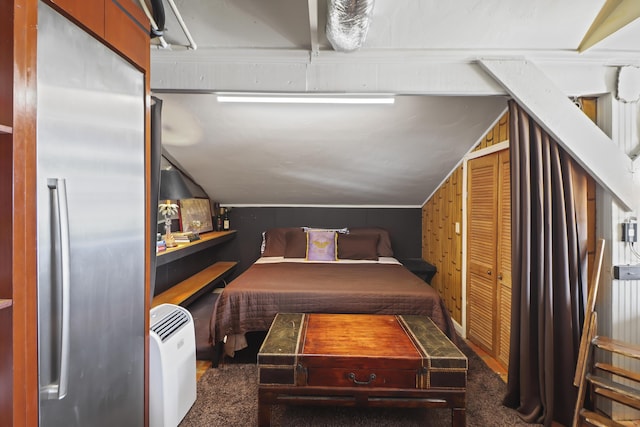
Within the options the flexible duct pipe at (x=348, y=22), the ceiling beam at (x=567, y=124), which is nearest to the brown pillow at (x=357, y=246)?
the ceiling beam at (x=567, y=124)

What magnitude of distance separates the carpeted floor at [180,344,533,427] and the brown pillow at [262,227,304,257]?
6.18 feet

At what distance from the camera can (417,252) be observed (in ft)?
14.6

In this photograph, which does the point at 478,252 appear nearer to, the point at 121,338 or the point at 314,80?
the point at 314,80

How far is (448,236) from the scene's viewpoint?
11.6 feet

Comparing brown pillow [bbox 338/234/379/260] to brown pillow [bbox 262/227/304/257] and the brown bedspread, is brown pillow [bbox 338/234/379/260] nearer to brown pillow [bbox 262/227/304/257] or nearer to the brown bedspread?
brown pillow [bbox 262/227/304/257]

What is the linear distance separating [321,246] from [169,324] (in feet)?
7.45

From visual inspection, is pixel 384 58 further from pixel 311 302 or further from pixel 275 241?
pixel 275 241

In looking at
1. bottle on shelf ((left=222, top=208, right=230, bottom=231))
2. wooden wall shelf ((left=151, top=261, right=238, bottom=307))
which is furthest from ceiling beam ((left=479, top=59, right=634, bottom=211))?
bottle on shelf ((left=222, top=208, right=230, bottom=231))

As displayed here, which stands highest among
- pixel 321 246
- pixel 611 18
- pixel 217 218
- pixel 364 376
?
pixel 611 18

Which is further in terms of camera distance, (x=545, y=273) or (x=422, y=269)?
(x=422, y=269)

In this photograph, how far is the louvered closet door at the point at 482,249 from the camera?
2675mm

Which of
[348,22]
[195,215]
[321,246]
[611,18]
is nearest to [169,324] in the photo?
[348,22]

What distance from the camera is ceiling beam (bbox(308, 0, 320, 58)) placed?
1.51m

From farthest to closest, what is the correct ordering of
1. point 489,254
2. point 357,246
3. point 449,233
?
point 357,246
point 449,233
point 489,254
